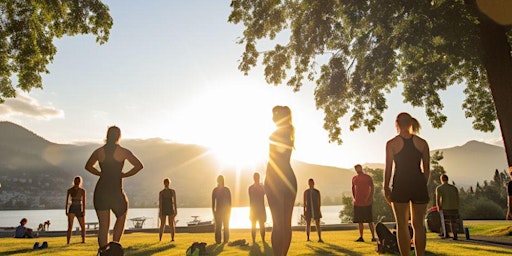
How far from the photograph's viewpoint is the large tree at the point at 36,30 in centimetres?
1553

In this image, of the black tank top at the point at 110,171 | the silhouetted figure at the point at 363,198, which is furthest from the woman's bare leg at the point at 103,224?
the silhouetted figure at the point at 363,198

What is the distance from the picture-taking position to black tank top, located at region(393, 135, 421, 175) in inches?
236

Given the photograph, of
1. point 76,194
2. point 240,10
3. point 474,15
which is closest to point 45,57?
point 76,194

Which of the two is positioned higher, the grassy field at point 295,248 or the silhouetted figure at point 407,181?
the silhouetted figure at point 407,181

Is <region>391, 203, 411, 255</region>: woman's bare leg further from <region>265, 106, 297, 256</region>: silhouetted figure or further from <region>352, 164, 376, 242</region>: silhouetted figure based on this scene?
<region>352, 164, 376, 242</region>: silhouetted figure

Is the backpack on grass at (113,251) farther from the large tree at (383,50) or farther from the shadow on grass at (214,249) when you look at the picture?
the large tree at (383,50)

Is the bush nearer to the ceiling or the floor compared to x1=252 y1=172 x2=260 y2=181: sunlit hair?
nearer to the floor

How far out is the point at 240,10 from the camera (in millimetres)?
17578

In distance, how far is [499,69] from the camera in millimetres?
13617

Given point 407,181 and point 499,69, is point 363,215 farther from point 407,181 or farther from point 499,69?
point 407,181

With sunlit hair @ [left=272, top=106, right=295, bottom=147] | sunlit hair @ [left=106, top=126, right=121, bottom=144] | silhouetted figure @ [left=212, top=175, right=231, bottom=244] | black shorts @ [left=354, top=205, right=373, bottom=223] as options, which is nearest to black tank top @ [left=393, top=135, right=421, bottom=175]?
sunlit hair @ [left=272, top=106, right=295, bottom=147]

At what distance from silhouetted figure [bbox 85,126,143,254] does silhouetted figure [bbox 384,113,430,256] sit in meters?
4.36

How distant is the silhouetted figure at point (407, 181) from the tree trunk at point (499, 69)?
9.45 metres

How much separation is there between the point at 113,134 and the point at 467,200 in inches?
2137
